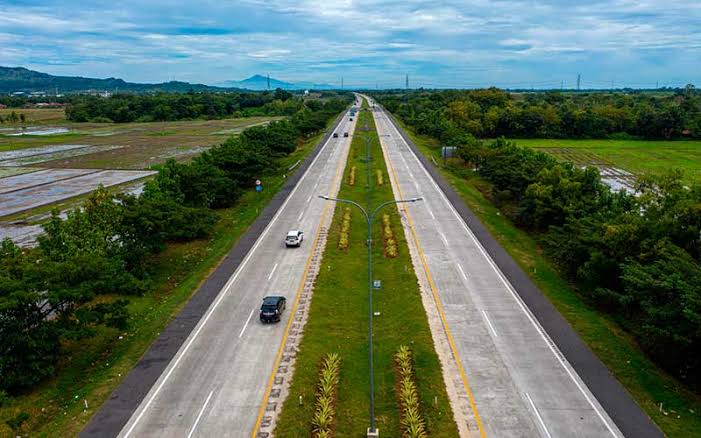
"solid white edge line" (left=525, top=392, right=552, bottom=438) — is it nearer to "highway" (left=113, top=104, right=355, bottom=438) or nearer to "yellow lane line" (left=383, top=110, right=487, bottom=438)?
"yellow lane line" (left=383, top=110, right=487, bottom=438)

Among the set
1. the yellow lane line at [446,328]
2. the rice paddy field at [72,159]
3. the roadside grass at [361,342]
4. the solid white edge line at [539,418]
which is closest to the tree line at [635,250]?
the solid white edge line at [539,418]

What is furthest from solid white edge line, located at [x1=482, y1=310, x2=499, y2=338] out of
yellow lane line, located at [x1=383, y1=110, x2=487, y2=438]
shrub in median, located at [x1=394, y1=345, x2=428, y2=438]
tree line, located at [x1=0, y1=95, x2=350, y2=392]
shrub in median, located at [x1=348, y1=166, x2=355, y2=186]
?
shrub in median, located at [x1=348, y1=166, x2=355, y2=186]

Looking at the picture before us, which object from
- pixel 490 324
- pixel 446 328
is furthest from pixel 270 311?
pixel 490 324

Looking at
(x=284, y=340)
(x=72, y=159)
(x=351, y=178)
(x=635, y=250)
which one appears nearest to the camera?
(x=284, y=340)

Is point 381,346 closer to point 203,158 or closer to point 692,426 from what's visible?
point 692,426

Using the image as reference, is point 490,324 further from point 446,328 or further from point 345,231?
point 345,231

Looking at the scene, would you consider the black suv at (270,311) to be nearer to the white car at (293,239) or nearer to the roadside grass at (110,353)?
the roadside grass at (110,353)
